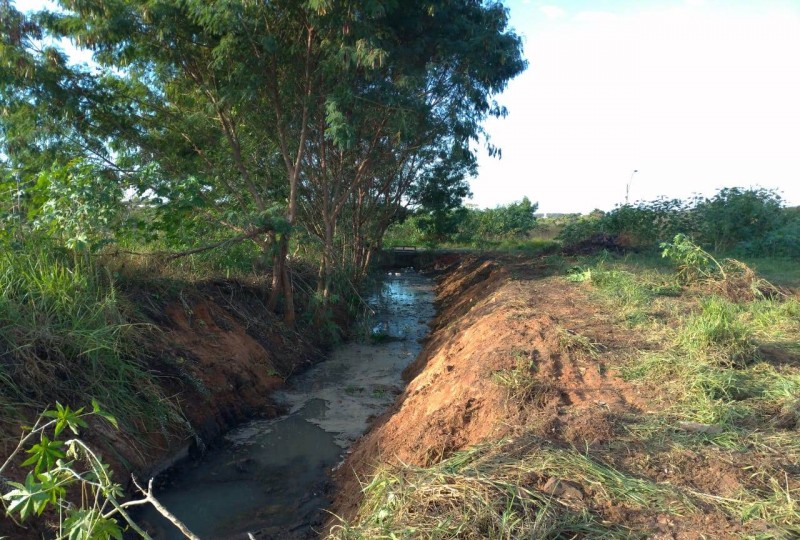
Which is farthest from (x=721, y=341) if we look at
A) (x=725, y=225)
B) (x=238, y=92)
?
(x=725, y=225)

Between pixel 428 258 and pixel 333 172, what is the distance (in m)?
16.7

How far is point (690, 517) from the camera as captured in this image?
314cm

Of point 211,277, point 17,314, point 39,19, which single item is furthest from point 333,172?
point 17,314

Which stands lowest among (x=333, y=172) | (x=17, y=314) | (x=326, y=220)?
(x=17, y=314)

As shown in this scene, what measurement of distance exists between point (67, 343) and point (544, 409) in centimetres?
460

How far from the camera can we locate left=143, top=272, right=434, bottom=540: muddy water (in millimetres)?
5246

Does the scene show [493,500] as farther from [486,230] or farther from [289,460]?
[486,230]

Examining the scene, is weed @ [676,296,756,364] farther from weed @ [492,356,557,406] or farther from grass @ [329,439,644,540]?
A: grass @ [329,439,644,540]

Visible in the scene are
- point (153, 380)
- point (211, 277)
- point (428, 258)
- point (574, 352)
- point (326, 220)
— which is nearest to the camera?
point (574, 352)

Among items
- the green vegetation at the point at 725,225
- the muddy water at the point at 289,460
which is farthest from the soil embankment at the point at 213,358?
the green vegetation at the point at 725,225

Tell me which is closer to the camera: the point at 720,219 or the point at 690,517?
the point at 690,517

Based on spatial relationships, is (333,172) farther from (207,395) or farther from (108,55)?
(207,395)

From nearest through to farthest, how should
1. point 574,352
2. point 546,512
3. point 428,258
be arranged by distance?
point 546,512, point 574,352, point 428,258

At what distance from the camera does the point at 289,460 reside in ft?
21.9
